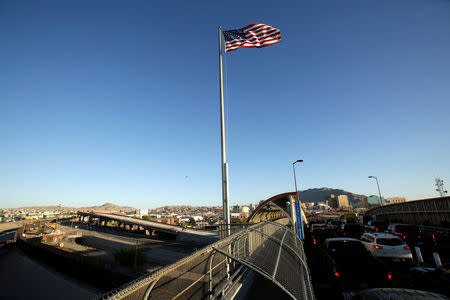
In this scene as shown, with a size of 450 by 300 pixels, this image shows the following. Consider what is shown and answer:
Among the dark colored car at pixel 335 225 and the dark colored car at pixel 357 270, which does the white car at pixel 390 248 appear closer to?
Result: the dark colored car at pixel 357 270

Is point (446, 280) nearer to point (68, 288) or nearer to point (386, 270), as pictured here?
point (386, 270)

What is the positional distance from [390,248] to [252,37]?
14.1m

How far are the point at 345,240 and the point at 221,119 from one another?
8257mm

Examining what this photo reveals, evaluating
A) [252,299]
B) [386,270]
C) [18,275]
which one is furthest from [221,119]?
[18,275]

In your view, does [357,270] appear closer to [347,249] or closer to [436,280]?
[347,249]

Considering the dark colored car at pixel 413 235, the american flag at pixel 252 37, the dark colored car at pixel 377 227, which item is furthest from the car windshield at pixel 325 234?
the american flag at pixel 252 37

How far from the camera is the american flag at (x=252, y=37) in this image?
12.7 m

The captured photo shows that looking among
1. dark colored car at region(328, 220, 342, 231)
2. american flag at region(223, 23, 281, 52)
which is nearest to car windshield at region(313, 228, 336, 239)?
dark colored car at region(328, 220, 342, 231)

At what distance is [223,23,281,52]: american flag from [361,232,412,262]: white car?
12.9 meters

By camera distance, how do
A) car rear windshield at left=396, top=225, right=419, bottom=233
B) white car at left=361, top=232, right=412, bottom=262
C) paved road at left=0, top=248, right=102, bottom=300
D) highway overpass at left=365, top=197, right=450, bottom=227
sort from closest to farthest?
white car at left=361, top=232, right=412, bottom=262, paved road at left=0, top=248, right=102, bottom=300, car rear windshield at left=396, top=225, right=419, bottom=233, highway overpass at left=365, top=197, right=450, bottom=227

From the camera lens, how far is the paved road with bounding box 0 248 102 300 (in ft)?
45.8

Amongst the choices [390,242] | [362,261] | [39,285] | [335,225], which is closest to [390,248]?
[390,242]

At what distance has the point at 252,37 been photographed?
12727mm

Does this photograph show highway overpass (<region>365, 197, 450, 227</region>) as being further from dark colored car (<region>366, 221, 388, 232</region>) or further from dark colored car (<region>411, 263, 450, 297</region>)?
dark colored car (<region>411, 263, 450, 297</region>)
